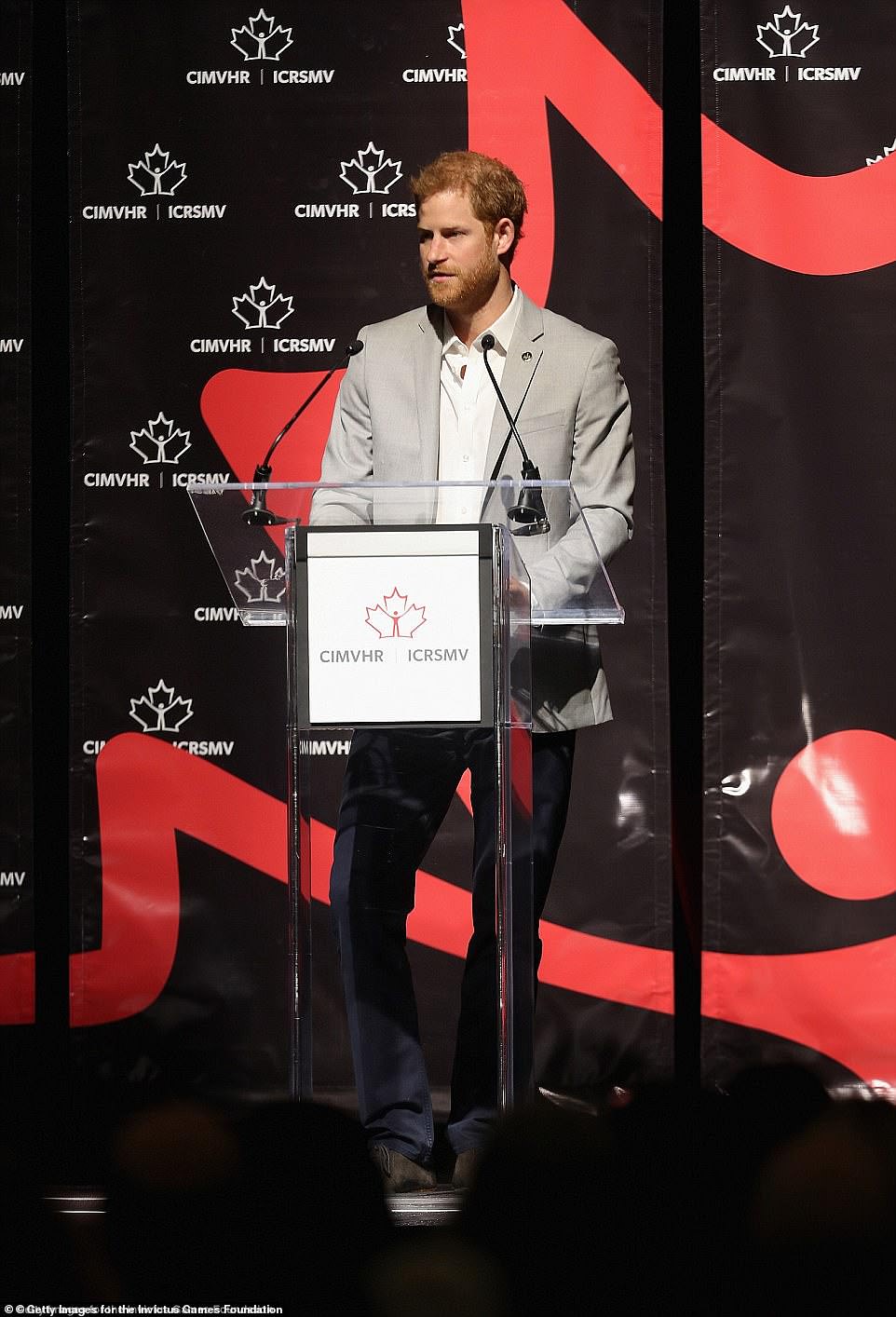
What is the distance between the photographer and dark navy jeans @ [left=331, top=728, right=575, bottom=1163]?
221 centimetres

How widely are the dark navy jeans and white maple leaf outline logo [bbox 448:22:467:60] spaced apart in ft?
8.09

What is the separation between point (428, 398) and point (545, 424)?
24 centimetres

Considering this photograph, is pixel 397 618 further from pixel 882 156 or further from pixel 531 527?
pixel 882 156

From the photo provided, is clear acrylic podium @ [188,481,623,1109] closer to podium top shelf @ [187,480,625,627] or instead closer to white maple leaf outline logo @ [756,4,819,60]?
podium top shelf @ [187,480,625,627]

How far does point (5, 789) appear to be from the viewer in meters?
3.84

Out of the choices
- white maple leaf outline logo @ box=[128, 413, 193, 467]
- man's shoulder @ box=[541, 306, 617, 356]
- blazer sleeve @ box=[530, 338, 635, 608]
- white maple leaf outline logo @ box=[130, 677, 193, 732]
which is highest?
man's shoulder @ box=[541, 306, 617, 356]

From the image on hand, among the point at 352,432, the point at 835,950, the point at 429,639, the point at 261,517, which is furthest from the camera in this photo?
the point at 835,950

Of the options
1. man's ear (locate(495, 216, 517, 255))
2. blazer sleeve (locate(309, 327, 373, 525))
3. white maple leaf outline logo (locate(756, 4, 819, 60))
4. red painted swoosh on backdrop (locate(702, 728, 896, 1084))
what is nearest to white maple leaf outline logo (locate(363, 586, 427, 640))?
blazer sleeve (locate(309, 327, 373, 525))

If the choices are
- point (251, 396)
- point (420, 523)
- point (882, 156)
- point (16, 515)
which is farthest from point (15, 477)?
point (882, 156)

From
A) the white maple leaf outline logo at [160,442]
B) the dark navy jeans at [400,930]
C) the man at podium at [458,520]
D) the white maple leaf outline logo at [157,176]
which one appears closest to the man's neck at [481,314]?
the man at podium at [458,520]

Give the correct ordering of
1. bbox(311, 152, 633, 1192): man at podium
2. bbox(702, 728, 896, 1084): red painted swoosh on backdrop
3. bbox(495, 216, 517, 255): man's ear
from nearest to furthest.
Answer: bbox(311, 152, 633, 1192): man at podium, bbox(495, 216, 517, 255): man's ear, bbox(702, 728, 896, 1084): red painted swoosh on backdrop

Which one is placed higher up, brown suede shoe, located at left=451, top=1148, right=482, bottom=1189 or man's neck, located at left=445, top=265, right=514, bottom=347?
man's neck, located at left=445, top=265, right=514, bottom=347

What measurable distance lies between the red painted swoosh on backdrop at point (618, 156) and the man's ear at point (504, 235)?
911 mm

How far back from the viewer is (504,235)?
296cm
